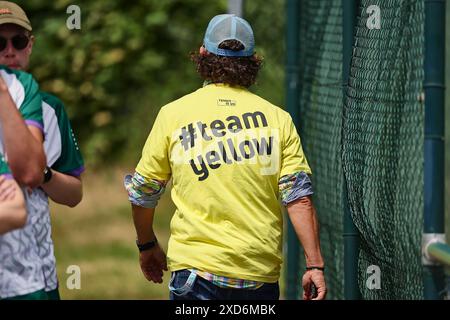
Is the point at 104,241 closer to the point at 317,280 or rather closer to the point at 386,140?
the point at 386,140

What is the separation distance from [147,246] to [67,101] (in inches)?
338

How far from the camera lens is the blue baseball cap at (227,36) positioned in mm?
4949

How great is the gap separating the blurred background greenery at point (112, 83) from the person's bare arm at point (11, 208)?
8154 millimetres

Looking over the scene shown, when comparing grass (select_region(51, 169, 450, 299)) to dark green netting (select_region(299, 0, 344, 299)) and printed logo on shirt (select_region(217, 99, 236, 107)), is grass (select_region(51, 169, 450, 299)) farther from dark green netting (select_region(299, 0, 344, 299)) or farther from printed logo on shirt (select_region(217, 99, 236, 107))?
printed logo on shirt (select_region(217, 99, 236, 107))

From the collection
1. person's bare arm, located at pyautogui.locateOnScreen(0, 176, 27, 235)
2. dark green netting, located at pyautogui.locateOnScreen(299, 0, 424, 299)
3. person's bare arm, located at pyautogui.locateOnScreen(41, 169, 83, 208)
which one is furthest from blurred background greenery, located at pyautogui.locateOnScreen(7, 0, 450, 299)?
person's bare arm, located at pyautogui.locateOnScreen(0, 176, 27, 235)

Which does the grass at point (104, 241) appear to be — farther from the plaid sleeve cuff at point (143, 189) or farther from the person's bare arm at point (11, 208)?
the person's bare arm at point (11, 208)

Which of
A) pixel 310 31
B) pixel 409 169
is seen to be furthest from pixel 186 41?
pixel 409 169

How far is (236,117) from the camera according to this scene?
4863mm

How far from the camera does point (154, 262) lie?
208 inches

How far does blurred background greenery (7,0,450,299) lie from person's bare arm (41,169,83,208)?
298 inches

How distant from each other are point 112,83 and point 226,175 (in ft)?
30.6

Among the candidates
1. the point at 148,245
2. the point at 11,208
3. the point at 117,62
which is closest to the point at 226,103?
the point at 148,245

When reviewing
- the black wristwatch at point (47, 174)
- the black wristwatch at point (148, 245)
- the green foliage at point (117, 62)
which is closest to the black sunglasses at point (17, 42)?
the black wristwatch at point (47, 174)
